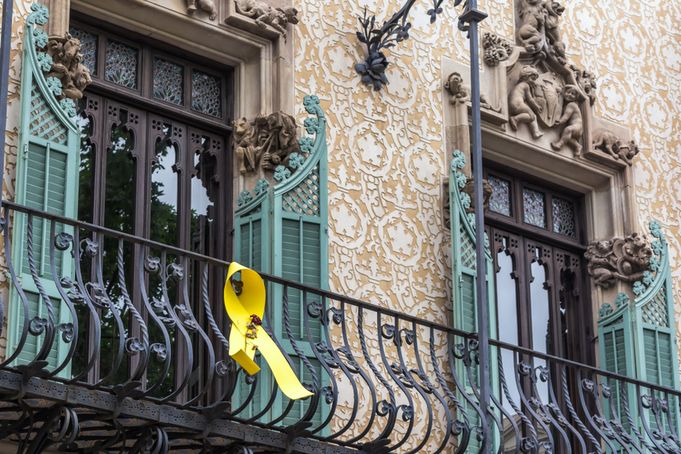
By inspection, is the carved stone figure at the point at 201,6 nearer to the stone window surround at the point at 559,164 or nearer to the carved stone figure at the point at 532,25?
the stone window surround at the point at 559,164

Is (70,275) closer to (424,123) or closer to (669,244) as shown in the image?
(424,123)

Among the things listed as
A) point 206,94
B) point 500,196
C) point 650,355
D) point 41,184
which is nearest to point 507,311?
point 500,196

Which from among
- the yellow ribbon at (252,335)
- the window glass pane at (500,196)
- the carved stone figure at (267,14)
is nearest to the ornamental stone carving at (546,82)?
the window glass pane at (500,196)

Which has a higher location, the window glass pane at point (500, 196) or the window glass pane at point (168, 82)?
the window glass pane at point (168, 82)

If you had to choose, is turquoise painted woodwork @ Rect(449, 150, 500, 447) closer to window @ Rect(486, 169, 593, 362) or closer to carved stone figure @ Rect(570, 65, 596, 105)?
window @ Rect(486, 169, 593, 362)

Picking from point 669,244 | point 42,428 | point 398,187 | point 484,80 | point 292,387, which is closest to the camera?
point 42,428

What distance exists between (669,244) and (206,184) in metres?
4.41

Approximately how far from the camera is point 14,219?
34.2 ft

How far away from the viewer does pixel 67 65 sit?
444 inches

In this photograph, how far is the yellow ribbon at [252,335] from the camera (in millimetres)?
10516

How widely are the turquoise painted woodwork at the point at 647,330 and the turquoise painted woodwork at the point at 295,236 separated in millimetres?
2959

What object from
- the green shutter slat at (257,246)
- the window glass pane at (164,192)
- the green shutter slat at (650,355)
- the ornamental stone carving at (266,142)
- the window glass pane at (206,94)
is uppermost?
the window glass pane at (206,94)

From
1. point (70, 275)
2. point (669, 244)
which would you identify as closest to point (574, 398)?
point (669, 244)

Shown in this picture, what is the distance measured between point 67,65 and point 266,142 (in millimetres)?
1595
